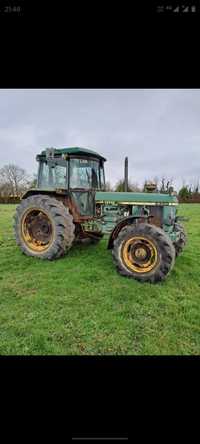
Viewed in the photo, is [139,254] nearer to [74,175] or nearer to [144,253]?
[144,253]

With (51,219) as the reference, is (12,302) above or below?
below

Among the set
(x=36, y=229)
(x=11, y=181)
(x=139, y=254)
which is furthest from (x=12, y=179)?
(x=139, y=254)

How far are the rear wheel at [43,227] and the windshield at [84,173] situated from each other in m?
0.42

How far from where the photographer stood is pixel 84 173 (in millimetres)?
3363

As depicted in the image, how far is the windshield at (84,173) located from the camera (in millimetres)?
3273

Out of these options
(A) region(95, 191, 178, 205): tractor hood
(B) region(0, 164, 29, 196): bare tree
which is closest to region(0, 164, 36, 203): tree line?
(B) region(0, 164, 29, 196): bare tree

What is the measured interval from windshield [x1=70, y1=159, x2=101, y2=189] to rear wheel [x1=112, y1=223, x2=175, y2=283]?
3.45 ft

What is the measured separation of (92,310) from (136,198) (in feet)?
5.10
